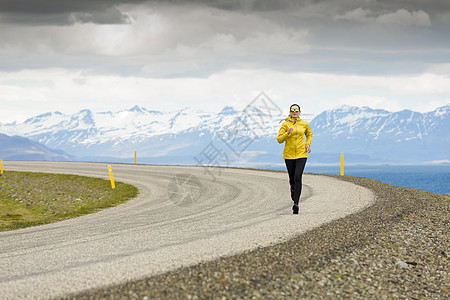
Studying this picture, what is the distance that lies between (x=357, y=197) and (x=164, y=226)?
7.69 metres

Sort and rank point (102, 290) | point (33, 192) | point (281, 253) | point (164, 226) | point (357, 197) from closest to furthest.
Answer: point (102, 290), point (281, 253), point (164, 226), point (357, 197), point (33, 192)

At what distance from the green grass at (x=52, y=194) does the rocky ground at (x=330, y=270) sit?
403 inches

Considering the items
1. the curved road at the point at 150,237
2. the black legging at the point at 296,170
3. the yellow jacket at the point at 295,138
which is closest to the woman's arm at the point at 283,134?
the yellow jacket at the point at 295,138

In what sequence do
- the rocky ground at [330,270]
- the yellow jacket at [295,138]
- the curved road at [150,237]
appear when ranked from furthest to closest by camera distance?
the yellow jacket at [295,138] → the curved road at [150,237] → the rocky ground at [330,270]

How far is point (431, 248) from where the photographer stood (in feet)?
30.0

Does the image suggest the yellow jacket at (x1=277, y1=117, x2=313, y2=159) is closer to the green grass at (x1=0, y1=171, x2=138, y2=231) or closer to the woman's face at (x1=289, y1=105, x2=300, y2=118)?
the woman's face at (x1=289, y1=105, x2=300, y2=118)

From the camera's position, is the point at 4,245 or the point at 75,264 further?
the point at 4,245

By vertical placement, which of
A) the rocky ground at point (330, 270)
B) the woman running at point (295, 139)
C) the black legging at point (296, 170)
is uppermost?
the woman running at point (295, 139)

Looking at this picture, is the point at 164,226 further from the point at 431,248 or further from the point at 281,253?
the point at 431,248

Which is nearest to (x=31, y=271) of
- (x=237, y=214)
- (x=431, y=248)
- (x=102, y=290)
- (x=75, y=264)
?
(x=75, y=264)

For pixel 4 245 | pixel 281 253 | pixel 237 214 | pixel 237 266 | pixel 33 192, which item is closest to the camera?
pixel 237 266

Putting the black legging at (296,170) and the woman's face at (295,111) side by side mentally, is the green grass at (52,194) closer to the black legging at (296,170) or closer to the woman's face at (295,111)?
the black legging at (296,170)

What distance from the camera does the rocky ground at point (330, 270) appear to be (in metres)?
5.85

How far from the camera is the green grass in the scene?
20812 millimetres
